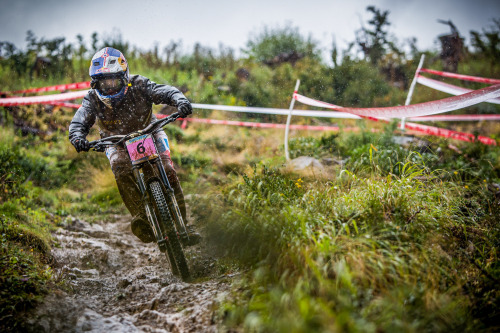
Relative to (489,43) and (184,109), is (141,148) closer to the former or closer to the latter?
(184,109)

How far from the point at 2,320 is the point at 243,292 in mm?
1732

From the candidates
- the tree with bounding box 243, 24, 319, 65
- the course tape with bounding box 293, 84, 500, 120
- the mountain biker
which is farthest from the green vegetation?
the tree with bounding box 243, 24, 319, 65

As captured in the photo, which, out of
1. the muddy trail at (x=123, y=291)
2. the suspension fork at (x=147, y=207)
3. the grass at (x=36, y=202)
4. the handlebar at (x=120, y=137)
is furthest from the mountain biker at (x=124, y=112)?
the grass at (x=36, y=202)

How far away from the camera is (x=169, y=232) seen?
3.25 m

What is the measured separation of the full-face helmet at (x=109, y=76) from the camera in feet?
12.2

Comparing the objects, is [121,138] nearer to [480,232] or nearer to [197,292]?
[197,292]

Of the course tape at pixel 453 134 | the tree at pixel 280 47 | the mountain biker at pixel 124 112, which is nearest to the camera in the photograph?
the mountain biker at pixel 124 112

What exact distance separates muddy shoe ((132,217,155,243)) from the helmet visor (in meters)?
1.41

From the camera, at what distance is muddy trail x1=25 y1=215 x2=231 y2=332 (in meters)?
2.65

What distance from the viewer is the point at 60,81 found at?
10.3m

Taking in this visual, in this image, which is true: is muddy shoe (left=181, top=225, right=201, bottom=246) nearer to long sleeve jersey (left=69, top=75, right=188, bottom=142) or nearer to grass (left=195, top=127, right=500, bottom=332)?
grass (left=195, top=127, right=500, bottom=332)

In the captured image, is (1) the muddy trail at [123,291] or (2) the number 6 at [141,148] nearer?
(1) the muddy trail at [123,291]

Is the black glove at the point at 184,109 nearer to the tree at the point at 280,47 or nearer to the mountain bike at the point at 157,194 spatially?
the mountain bike at the point at 157,194

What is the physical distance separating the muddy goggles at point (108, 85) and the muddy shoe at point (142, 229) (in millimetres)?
1409
